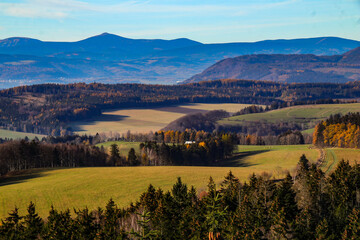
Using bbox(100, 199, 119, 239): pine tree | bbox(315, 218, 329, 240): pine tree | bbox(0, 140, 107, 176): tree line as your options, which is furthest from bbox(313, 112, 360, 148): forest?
bbox(100, 199, 119, 239): pine tree

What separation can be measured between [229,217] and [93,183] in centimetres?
4031

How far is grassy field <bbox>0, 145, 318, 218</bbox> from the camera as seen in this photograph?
69000 millimetres

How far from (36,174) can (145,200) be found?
47.7 metres

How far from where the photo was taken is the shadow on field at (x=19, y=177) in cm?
9012

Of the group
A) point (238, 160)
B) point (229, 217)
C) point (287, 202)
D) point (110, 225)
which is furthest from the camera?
point (238, 160)

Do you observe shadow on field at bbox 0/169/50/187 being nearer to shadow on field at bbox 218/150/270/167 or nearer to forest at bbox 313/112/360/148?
shadow on field at bbox 218/150/270/167

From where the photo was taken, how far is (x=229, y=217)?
49.5m

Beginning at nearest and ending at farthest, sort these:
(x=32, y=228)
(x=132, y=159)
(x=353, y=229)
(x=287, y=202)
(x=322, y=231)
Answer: (x=353, y=229), (x=322, y=231), (x=32, y=228), (x=287, y=202), (x=132, y=159)

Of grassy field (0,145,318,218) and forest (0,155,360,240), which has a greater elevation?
forest (0,155,360,240)

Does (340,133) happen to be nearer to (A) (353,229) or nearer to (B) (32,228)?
(A) (353,229)

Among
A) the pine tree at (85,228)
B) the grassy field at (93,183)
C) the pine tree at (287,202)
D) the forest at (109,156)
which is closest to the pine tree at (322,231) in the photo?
the pine tree at (287,202)

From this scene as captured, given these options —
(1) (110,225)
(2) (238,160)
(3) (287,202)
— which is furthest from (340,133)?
(1) (110,225)

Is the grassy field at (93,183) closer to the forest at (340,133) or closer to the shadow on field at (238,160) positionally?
the shadow on field at (238,160)

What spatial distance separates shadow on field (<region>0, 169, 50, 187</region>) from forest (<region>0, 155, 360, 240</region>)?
117 ft
